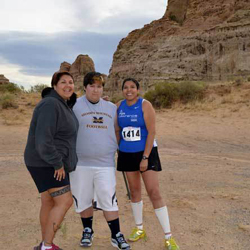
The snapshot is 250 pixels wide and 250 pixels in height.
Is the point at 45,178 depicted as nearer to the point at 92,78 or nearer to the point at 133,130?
the point at 133,130

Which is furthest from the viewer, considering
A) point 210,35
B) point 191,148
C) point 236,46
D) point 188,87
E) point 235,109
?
point 210,35

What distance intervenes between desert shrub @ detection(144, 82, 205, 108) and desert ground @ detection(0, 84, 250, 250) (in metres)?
8.58

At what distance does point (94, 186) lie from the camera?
313cm

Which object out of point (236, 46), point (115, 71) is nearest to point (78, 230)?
point (236, 46)

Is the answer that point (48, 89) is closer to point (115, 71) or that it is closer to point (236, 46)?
point (236, 46)

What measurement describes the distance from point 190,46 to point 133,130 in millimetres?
42184

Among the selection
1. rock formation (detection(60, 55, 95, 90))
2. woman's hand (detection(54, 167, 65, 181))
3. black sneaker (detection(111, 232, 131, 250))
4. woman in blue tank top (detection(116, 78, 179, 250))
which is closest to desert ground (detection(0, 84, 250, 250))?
black sneaker (detection(111, 232, 131, 250))

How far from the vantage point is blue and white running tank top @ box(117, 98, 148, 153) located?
124 inches

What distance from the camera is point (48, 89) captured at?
9.34ft

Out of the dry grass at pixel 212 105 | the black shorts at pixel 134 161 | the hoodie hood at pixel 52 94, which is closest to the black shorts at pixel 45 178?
the hoodie hood at pixel 52 94

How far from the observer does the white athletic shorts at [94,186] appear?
3055 mm

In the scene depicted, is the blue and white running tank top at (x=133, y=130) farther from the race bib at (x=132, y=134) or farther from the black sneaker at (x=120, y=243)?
the black sneaker at (x=120, y=243)

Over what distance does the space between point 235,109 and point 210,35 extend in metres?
29.7

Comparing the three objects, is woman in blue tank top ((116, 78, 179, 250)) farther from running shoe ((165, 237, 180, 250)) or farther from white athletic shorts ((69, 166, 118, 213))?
white athletic shorts ((69, 166, 118, 213))
